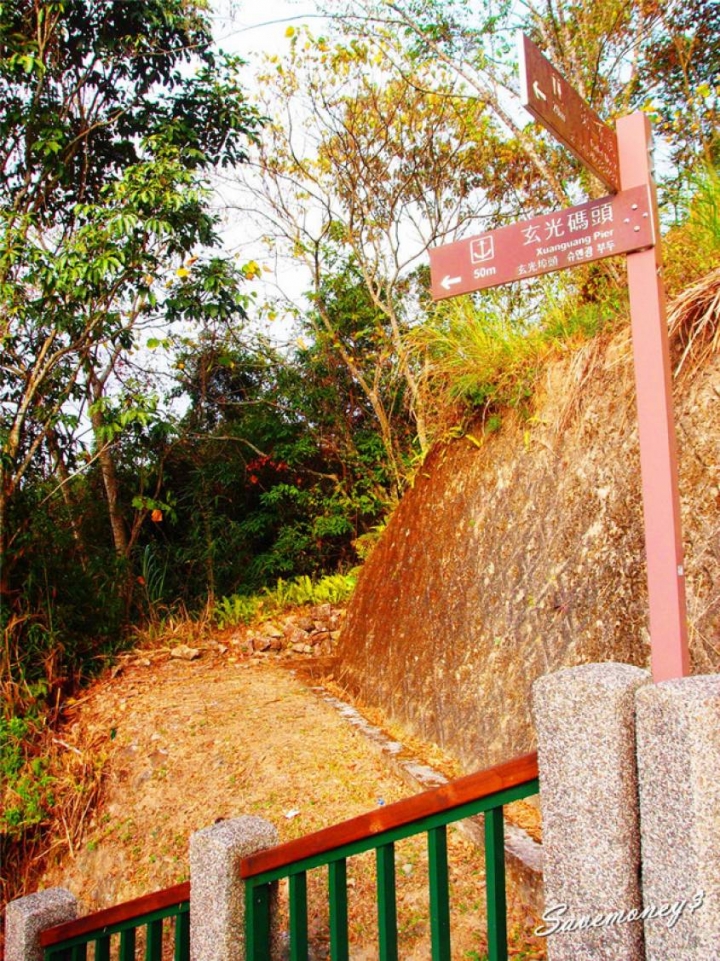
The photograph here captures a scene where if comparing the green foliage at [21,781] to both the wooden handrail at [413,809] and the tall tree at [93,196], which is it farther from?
the wooden handrail at [413,809]

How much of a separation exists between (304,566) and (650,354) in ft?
23.8

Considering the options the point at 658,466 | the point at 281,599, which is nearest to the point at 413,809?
the point at 658,466

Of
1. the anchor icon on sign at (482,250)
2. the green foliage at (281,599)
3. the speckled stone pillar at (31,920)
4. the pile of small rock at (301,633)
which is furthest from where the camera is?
the green foliage at (281,599)

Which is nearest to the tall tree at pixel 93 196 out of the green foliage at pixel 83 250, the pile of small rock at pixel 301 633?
the green foliage at pixel 83 250

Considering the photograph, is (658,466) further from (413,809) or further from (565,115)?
(413,809)

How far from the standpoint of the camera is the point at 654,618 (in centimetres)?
250

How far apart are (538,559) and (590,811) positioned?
262cm

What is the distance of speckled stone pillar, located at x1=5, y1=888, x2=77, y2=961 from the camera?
11.1ft

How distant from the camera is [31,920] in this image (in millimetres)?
3385

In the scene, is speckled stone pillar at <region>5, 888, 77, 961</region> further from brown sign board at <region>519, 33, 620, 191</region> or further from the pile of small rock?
the pile of small rock

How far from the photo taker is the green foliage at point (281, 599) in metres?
8.45

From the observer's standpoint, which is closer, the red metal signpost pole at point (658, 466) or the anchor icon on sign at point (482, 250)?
the red metal signpost pole at point (658, 466)

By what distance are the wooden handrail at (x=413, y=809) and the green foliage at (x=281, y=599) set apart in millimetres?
6083

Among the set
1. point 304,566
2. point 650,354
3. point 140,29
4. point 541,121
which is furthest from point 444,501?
point 140,29
